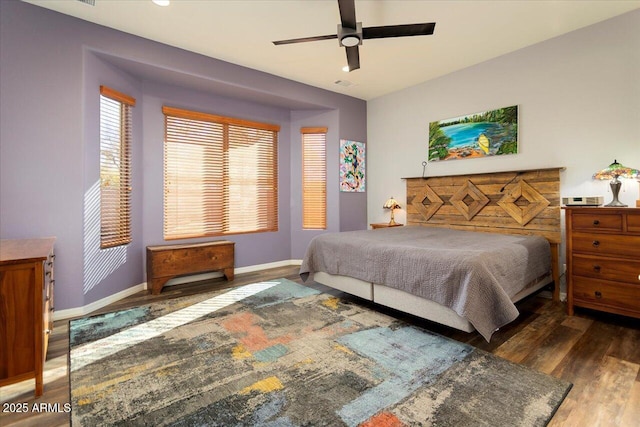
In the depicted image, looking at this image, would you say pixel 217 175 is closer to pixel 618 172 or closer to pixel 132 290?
pixel 132 290

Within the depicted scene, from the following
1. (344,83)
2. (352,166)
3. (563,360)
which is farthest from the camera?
(352,166)

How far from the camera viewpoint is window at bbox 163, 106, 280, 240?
13.8 ft

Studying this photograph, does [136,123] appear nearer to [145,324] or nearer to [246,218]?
[246,218]

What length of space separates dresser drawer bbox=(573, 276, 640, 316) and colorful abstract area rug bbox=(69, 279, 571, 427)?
1.39m

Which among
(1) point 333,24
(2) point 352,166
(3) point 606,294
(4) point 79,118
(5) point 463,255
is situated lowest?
(3) point 606,294

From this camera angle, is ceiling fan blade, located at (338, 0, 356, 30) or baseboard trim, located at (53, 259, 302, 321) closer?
ceiling fan blade, located at (338, 0, 356, 30)

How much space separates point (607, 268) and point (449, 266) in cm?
163

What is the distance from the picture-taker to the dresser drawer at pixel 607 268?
2533 millimetres

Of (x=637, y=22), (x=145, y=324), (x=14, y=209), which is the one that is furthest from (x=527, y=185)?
(x=14, y=209)

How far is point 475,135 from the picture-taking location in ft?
13.6

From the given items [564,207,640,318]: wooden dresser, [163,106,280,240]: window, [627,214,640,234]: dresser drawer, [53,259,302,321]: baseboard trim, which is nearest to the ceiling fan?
[564,207,640,318]: wooden dresser

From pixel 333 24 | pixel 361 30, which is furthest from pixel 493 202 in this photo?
pixel 333 24

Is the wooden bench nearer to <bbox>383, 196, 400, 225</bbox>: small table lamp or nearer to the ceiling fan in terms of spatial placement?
<bbox>383, 196, 400, 225</bbox>: small table lamp

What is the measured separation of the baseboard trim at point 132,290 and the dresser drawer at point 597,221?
3817mm
